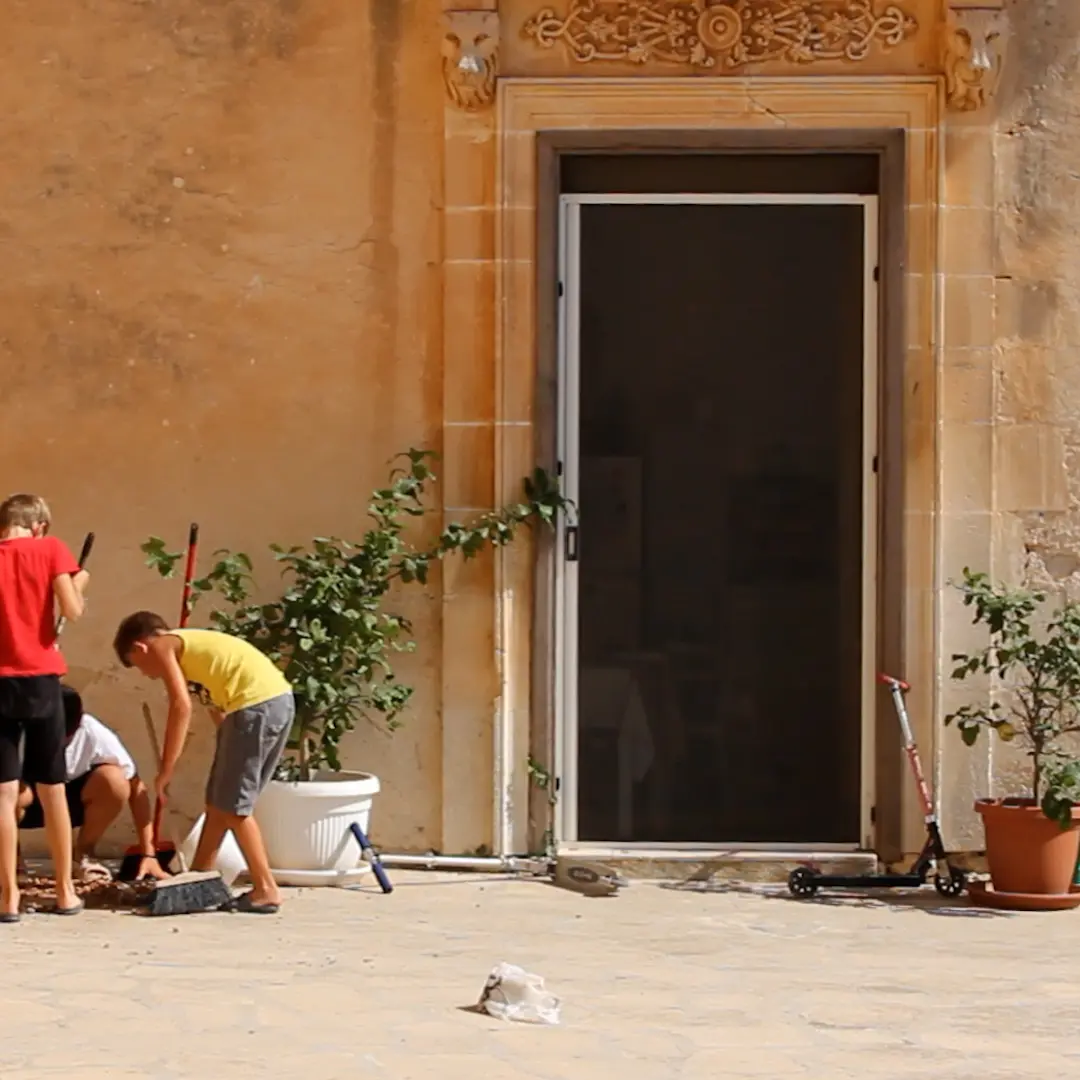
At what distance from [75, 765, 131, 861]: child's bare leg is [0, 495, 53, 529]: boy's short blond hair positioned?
1102 mm

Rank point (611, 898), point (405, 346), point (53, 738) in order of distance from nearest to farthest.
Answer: point (53, 738), point (611, 898), point (405, 346)

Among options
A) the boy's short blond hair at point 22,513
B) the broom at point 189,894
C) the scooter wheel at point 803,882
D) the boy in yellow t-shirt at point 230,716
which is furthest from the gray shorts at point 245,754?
the scooter wheel at point 803,882

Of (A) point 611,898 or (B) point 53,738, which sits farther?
(A) point 611,898

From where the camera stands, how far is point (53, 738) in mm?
7562

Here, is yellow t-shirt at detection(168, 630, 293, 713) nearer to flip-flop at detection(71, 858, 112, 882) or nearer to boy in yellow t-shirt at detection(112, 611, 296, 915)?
boy in yellow t-shirt at detection(112, 611, 296, 915)

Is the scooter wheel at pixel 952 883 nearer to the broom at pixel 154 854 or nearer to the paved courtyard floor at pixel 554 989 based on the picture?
the paved courtyard floor at pixel 554 989

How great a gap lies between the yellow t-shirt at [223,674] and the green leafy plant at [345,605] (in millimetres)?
605

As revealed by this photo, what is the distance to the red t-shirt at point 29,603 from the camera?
24.4ft

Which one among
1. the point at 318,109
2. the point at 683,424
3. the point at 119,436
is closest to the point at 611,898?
the point at 683,424

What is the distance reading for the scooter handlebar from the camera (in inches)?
324

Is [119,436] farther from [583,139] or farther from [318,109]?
[583,139]

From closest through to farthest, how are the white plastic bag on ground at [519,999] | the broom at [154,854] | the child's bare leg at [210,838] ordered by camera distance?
1. the white plastic bag on ground at [519,999]
2. the child's bare leg at [210,838]
3. the broom at [154,854]

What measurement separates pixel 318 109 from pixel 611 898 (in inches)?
135

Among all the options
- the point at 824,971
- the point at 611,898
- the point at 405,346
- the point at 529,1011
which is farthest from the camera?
the point at 405,346
